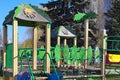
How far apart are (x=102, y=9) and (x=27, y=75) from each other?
136ft

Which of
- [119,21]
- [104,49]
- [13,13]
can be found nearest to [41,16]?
[13,13]

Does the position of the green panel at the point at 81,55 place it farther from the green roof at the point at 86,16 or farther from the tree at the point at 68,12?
the tree at the point at 68,12

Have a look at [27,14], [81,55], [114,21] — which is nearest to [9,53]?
[27,14]

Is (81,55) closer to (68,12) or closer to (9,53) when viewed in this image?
(9,53)

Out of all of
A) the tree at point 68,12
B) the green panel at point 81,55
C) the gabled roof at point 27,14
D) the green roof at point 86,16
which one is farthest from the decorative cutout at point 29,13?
the tree at point 68,12

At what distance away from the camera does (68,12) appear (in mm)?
27266

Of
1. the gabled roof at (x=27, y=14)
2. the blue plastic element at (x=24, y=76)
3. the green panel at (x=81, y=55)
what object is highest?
the gabled roof at (x=27, y=14)

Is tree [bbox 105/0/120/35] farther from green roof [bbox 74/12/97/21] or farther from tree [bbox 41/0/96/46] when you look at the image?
green roof [bbox 74/12/97/21]

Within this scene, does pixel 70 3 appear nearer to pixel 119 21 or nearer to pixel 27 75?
pixel 119 21

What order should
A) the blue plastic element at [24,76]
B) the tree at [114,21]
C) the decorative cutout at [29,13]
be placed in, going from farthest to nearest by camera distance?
the tree at [114,21]
the decorative cutout at [29,13]
the blue plastic element at [24,76]

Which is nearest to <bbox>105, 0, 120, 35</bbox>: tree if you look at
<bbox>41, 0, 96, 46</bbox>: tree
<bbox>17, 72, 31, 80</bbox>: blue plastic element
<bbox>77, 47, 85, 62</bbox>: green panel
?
<bbox>41, 0, 96, 46</bbox>: tree

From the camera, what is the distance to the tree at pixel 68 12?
26.1m

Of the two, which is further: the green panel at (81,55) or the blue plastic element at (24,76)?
the green panel at (81,55)

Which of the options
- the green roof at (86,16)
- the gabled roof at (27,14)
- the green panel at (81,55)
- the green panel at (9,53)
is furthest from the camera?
the green roof at (86,16)
